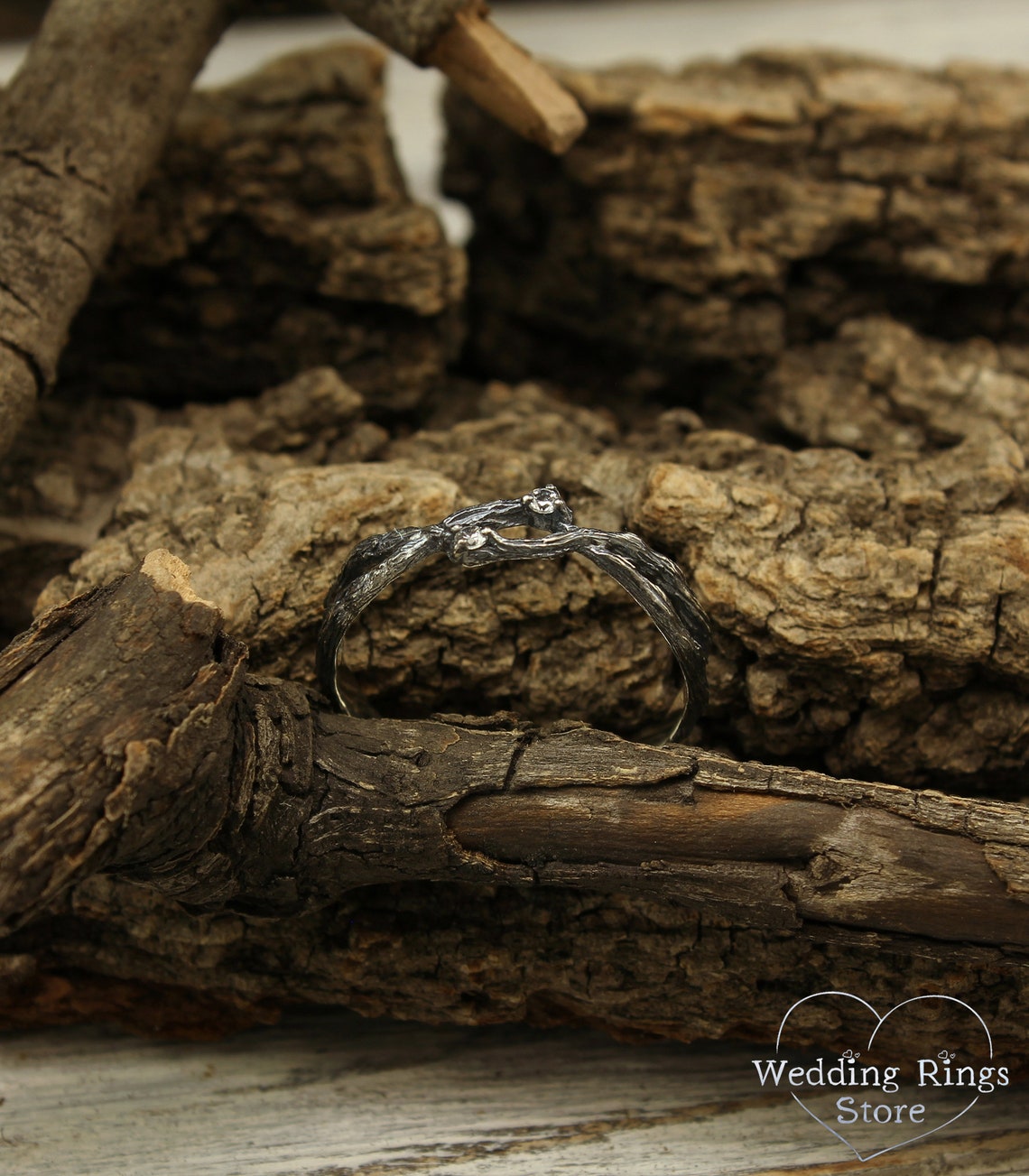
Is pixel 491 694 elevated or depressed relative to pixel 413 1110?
elevated

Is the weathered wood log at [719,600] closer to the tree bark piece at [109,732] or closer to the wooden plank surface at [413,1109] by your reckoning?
the tree bark piece at [109,732]

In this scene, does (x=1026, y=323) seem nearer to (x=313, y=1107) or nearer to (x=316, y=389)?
(x=316, y=389)

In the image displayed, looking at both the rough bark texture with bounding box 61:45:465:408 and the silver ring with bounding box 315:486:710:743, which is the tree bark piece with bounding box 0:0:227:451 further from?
the silver ring with bounding box 315:486:710:743

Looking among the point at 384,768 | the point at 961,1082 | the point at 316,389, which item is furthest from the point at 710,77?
the point at 961,1082

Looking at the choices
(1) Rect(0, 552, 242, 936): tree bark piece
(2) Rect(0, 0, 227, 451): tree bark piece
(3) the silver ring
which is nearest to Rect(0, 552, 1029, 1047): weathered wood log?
(1) Rect(0, 552, 242, 936): tree bark piece

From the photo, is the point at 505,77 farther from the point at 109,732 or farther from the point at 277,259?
the point at 109,732

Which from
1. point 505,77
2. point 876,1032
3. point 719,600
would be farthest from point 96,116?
point 876,1032
